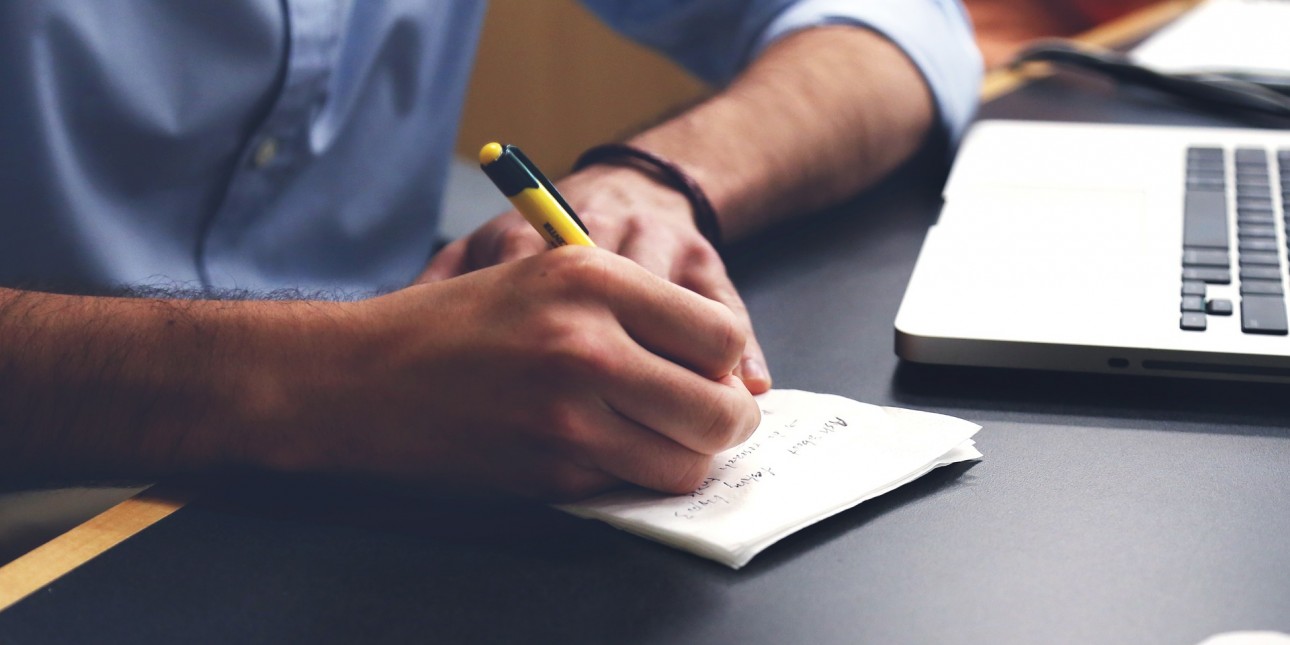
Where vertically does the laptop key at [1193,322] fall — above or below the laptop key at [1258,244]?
above

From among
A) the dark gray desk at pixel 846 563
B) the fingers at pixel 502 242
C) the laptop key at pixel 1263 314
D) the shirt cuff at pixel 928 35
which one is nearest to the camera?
the dark gray desk at pixel 846 563

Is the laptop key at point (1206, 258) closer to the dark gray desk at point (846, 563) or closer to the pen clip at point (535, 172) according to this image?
the dark gray desk at point (846, 563)

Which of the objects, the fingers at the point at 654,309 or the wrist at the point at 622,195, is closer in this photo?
the fingers at the point at 654,309

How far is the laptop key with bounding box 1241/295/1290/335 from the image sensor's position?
1.51 feet

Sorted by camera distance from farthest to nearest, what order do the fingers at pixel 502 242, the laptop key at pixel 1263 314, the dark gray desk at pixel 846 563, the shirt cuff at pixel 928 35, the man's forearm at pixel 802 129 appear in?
the shirt cuff at pixel 928 35 → the man's forearm at pixel 802 129 → the fingers at pixel 502 242 → the laptop key at pixel 1263 314 → the dark gray desk at pixel 846 563

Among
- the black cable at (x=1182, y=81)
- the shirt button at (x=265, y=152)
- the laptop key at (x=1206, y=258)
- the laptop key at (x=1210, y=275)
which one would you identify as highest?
the shirt button at (x=265, y=152)

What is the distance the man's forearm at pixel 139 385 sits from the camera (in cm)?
42

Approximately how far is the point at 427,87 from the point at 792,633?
0.63 m

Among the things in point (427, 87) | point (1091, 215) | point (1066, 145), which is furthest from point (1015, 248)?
point (427, 87)

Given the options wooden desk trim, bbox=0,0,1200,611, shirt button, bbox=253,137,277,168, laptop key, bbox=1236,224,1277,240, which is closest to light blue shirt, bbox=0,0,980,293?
shirt button, bbox=253,137,277,168

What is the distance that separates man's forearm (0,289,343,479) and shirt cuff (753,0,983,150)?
52 cm

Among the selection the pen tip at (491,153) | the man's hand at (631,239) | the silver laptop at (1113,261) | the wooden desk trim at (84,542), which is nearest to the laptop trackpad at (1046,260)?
the silver laptop at (1113,261)

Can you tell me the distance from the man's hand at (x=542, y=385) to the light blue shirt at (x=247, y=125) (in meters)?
0.19

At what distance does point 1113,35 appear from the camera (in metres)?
1.12
